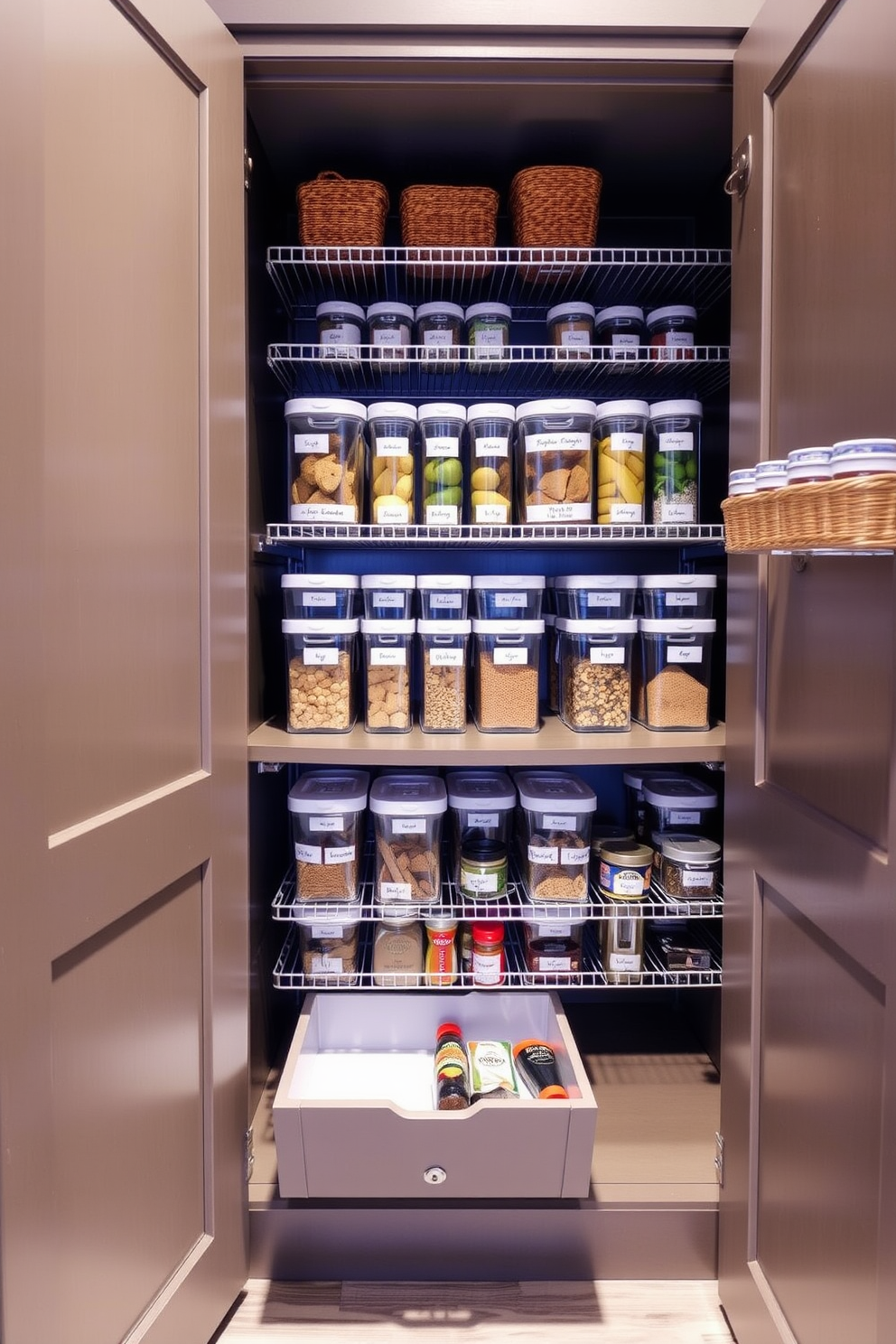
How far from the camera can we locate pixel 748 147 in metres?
1.09

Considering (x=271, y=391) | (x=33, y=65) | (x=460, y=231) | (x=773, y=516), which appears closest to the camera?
(x=33, y=65)

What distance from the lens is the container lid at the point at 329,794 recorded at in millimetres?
1372

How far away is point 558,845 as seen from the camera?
1.38 meters

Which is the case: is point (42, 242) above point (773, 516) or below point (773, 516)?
above

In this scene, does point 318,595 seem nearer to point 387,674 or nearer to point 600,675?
point 387,674

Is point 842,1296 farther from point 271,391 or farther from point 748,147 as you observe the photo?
point 271,391

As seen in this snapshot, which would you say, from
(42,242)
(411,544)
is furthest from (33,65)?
(411,544)

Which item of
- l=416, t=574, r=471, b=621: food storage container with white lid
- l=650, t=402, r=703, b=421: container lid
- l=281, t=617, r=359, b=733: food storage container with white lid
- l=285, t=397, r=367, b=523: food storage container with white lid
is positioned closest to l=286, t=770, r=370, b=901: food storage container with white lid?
l=281, t=617, r=359, b=733: food storage container with white lid

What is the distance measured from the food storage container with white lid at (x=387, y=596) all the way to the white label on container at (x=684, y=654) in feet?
1.47

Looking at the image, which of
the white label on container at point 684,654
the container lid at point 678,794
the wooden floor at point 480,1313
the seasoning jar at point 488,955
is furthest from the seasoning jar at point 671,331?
the wooden floor at point 480,1313

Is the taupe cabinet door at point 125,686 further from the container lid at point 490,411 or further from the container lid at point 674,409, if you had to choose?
the container lid at point 674,409

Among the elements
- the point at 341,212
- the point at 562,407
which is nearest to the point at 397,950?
the point at 562,407

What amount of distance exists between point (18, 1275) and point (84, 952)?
27 cm

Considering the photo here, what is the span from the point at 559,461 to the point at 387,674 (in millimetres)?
452
